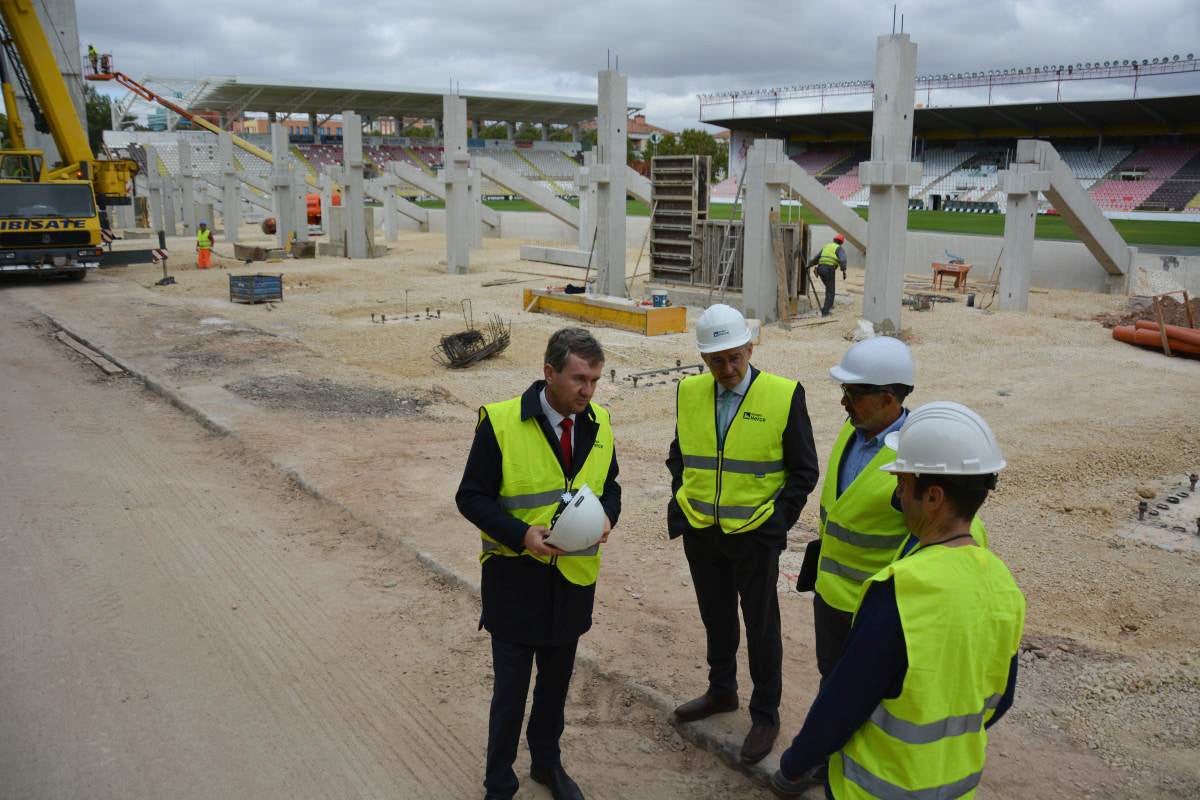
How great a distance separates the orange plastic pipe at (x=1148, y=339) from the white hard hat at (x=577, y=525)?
14053 millimetres

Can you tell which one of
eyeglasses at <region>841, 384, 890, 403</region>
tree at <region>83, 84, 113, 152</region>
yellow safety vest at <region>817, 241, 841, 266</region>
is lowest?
eyeglasses at <region>841, 384, 890, 403</region>

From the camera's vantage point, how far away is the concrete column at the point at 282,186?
34125mm

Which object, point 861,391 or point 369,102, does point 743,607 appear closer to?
point 861,391

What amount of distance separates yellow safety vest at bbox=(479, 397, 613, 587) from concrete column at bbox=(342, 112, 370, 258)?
98.2 feet

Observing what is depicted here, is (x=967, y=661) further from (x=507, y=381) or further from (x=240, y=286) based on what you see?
(x=240, y=286)

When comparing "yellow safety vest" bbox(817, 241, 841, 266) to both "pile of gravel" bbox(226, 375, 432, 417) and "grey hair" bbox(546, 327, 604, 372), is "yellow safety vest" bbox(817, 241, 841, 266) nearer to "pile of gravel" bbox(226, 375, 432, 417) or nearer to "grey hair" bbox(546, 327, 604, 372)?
"pile of gravel" bbox(226, 375, 432, 417)

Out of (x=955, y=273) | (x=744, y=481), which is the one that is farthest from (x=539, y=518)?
(x=955, y=273)

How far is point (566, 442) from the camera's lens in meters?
3.68

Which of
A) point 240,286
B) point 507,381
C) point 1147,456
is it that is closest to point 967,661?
point 1147,456

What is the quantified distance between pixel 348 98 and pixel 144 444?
64447 millimetres

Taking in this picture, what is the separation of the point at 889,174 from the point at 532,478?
1433 centimetres

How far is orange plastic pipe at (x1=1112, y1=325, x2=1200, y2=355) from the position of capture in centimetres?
1443

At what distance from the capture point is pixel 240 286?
822 inches

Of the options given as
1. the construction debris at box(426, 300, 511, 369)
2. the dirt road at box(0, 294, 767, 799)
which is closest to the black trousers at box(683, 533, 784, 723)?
the dirt road at box(0, 294, 767, 799)
